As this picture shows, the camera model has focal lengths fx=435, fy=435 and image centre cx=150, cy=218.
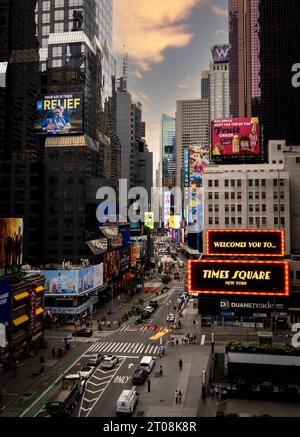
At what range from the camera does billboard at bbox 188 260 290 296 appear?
5622cm

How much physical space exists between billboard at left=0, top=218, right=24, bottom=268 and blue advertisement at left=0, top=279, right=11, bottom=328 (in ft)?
12.4

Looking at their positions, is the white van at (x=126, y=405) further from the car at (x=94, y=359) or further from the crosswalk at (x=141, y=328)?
the crosswalk at (x=141, y=328)

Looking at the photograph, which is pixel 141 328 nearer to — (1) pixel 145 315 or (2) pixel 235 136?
(1) pixel 145 315

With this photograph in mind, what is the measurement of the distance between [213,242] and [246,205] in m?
43.1

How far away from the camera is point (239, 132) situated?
107188mm

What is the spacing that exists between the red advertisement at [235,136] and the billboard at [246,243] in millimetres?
48744

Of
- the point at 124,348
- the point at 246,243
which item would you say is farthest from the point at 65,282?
the point at 246,243

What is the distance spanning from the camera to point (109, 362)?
4703cm

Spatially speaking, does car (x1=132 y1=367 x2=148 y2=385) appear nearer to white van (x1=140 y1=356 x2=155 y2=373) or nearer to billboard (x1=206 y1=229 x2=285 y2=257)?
white van (x1=140 y1=356 x2=155 y2=373)

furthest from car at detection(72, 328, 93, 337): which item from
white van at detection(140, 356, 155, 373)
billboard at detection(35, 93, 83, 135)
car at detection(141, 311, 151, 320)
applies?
billboard at detection(35, 93, 83, 135)

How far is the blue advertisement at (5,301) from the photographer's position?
45156mm

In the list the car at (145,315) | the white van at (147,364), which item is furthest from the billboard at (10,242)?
the car at (145,315)

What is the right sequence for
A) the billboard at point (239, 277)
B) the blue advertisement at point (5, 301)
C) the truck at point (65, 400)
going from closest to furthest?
the truck at point (65, 400), the blue advertisement at point (5, 301), the billboard at point (239, 277)

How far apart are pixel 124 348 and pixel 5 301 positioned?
17.3m
